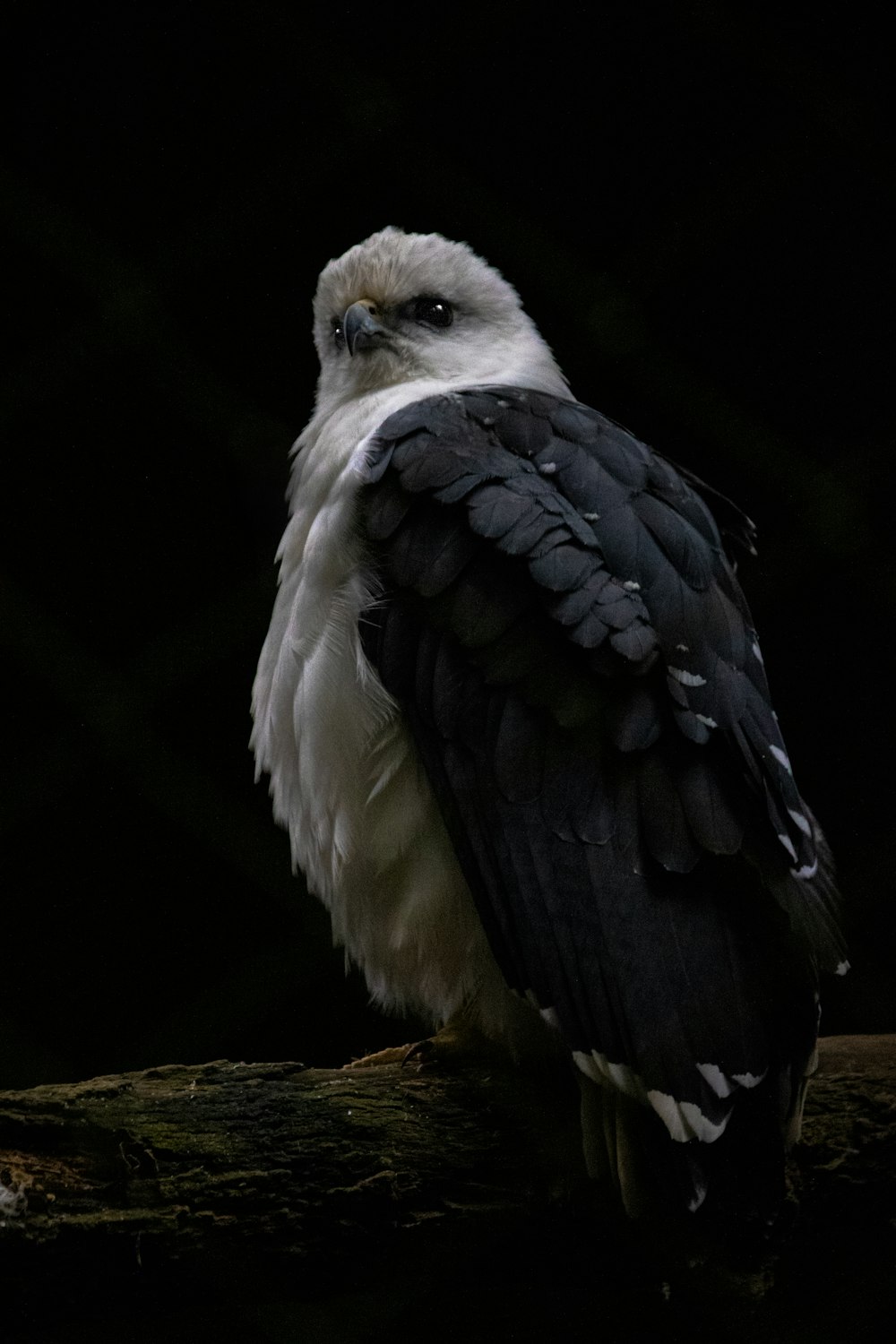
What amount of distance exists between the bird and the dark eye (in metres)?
0.45

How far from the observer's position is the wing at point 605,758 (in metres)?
1.48

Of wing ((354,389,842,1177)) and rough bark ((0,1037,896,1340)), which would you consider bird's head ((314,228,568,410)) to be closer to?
wing ((354,389,842,1177))

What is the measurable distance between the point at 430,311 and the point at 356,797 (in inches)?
36.7

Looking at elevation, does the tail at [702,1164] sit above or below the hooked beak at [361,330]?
below

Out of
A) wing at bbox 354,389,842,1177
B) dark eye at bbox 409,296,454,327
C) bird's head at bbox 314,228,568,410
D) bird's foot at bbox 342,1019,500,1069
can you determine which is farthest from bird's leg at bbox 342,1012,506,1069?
dark eye at bbox 409,296,454,327

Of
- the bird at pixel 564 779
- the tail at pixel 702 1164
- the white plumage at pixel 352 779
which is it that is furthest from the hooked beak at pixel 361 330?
the tail at pixel 702 1164

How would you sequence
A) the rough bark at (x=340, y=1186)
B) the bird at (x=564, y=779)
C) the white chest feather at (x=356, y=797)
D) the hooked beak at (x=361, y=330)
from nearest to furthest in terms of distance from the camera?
1. the rough bark at (x=340, y=1186)
2. the bird at (x=564, y=779)
3. the white chest feather at (x=356, y=797)
4. the hooked beak at (x=361, y=330)

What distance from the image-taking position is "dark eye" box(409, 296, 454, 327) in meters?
2.35

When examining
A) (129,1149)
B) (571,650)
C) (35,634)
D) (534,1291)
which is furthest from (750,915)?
(35,634)

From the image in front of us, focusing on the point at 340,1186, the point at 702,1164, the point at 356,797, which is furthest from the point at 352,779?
the point at 702,1164

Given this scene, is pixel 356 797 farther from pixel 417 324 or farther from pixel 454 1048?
pixel 417 324

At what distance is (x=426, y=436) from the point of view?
1.76 m

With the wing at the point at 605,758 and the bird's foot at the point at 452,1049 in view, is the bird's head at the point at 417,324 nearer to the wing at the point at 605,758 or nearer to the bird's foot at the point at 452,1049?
the wing at the point at 605,758

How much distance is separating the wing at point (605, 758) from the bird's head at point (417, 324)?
1.70 feet
